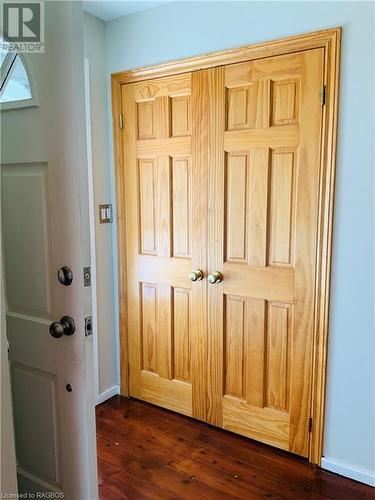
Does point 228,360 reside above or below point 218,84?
below

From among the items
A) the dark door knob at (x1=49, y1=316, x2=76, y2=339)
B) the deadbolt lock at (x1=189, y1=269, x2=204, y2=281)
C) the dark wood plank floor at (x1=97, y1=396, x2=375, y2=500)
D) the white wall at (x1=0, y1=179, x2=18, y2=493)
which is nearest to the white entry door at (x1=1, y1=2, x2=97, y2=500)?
the dark door knob at (x1=49, y1=316, x2=76, y2=339)

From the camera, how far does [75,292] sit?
1343 mm

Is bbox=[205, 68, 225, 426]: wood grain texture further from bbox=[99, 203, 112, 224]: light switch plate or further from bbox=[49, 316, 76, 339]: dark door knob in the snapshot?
bbox=[49, 316, 76, 339]: dark door knob

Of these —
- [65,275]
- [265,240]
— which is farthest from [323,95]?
[65,275]

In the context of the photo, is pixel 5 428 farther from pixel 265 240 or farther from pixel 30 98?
pixel 265 240

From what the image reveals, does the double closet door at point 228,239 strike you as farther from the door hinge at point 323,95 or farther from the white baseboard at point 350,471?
the white baseboard at point 350,471

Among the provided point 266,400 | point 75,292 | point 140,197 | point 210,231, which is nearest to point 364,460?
point 266,400

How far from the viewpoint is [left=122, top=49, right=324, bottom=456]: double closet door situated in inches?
78.4

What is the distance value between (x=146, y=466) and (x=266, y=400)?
2.32 feet

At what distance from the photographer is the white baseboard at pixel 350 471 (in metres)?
1.93

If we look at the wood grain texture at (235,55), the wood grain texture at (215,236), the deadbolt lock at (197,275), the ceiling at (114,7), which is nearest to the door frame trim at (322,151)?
the wood grain texture at (235,55)

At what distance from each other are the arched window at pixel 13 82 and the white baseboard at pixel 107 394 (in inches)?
76.0

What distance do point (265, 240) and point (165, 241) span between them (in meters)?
0.63

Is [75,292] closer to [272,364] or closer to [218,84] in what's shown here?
[272,364]
